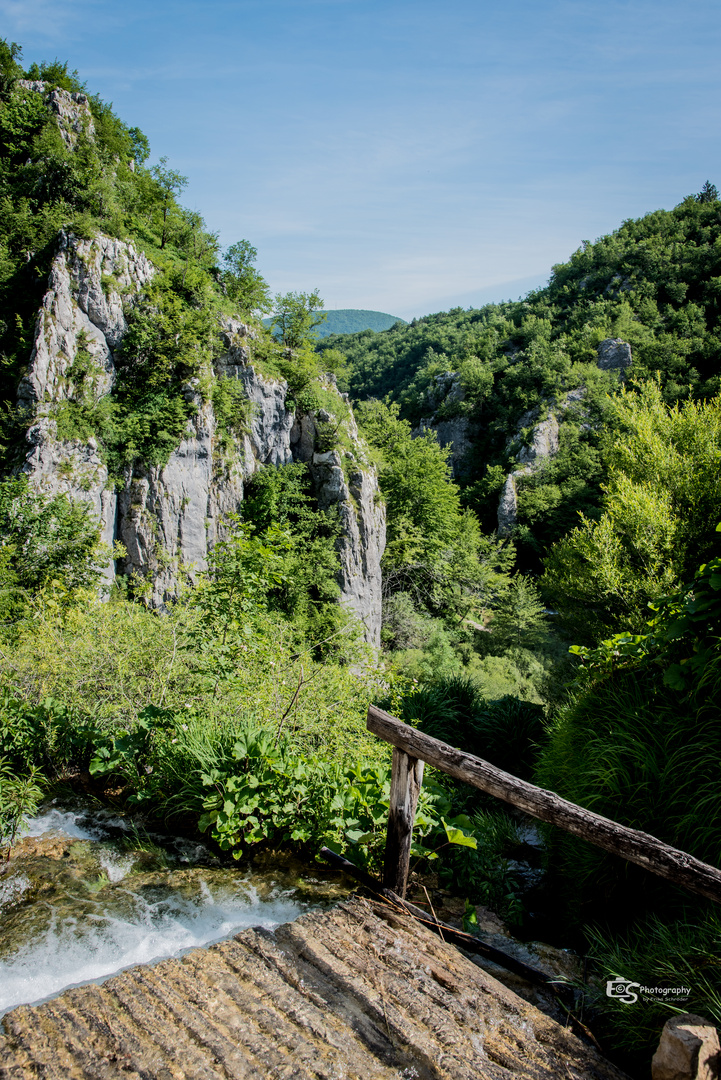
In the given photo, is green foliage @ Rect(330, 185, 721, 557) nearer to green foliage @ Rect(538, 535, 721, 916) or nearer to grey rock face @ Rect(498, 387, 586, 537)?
grey rock face @ Rect(498, 387, 586, 537)

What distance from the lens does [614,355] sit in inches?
1935

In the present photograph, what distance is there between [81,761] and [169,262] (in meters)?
17.6

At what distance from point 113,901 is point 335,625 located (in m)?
15.1

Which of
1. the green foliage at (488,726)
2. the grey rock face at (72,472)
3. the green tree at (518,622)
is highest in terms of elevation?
the grey rock face at (72,472)

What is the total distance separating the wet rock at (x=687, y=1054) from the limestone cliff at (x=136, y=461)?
1139 cm

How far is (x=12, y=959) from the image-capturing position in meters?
2.54

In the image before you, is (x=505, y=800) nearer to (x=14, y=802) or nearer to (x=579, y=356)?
(x=14, y=802)

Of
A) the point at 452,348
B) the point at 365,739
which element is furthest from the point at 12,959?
the point at 452,348

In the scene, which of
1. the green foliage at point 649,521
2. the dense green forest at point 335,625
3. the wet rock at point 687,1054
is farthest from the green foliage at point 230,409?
the wet rock at point 687,1054

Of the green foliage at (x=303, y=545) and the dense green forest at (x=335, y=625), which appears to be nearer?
the dense green forest at (x=335, y=625)

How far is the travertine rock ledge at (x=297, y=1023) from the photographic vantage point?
1859 mm

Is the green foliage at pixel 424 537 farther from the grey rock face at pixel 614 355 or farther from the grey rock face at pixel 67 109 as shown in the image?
the grey rock face at pixel 614 355

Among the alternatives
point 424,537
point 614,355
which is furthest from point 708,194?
point 424,537

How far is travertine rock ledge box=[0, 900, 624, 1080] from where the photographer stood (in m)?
1.86
